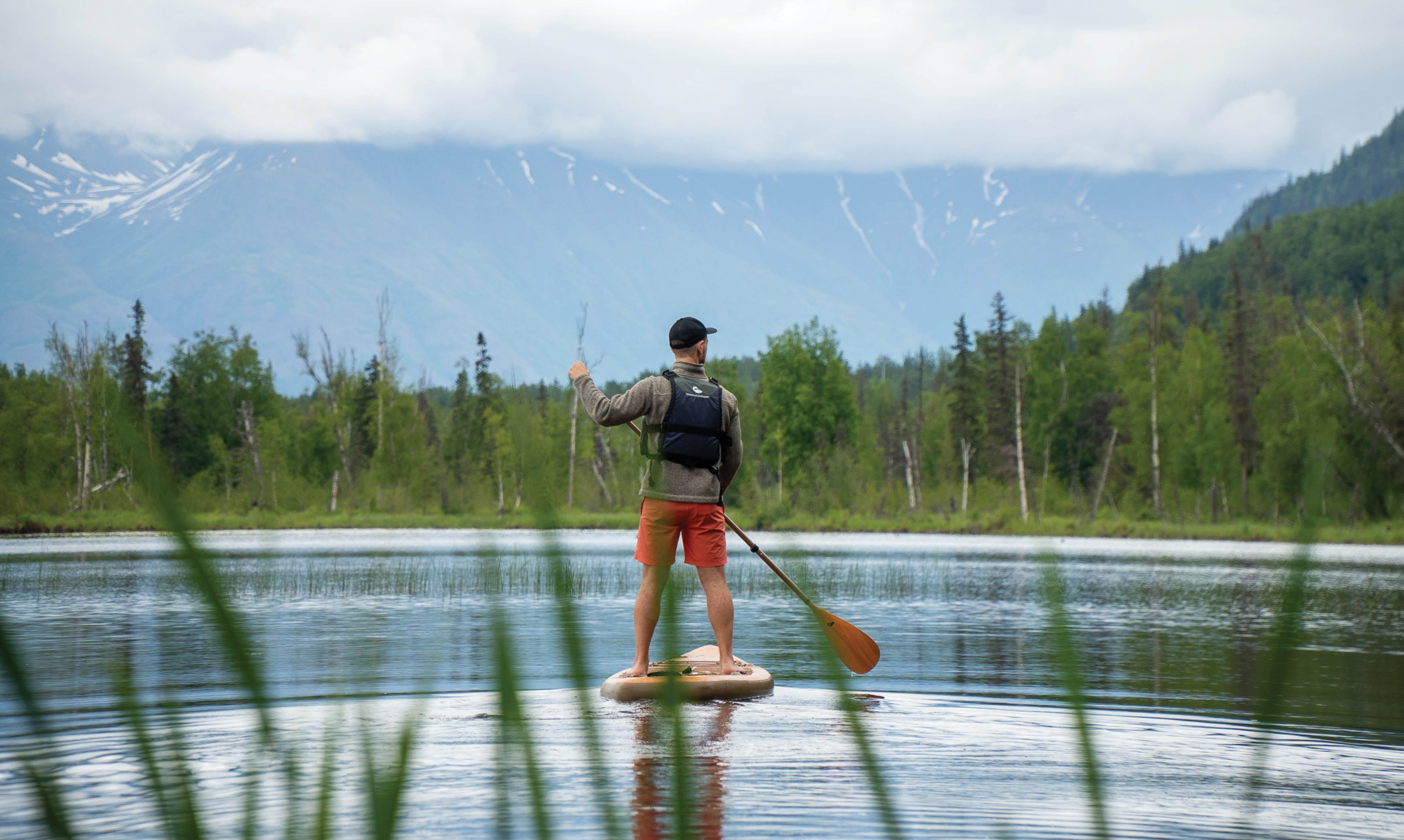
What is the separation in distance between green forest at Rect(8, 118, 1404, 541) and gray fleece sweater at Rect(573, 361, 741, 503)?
85.3 ft

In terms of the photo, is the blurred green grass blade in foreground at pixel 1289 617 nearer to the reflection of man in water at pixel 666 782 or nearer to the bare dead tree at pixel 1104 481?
the reflection of man in water at pixel 666 782

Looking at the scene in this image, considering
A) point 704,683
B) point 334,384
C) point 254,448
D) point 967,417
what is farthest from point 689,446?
point 967,417

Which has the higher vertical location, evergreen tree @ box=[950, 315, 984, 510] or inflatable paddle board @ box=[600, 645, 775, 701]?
evergreen tree @ box=[950, 315, 984, 510]

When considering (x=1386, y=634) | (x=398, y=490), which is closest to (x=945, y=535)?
(x=398, y=490)

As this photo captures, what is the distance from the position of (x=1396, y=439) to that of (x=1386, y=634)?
36588 millimetres

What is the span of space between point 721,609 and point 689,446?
39.3 inches

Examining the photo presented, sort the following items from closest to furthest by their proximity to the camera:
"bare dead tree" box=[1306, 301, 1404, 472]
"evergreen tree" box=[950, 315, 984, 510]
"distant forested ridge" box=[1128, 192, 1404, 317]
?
"bare dead tree" box=[1306, 301, 1404, 472] → "evergreen tree" box=[950, 315, 984, 510] → "distant forested ridge" box=[1128, 192, 1404, 317]

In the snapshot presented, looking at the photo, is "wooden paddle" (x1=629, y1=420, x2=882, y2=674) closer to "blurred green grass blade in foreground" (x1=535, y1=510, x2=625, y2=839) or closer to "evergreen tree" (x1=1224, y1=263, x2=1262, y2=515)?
"blurred green grass blade in foreground" (x1=535, y1=510, x2=625, y2=839)

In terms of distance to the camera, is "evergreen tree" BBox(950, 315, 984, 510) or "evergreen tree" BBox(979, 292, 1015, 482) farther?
"evergreen tree" BBox(950, 315, 984, 510)

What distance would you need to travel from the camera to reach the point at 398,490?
5112 centimetres

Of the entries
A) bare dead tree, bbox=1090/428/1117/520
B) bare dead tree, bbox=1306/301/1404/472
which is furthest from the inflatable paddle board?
bare dead tree, bbox=1090/428/1117/520

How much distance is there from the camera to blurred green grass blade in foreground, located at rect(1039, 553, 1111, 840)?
927 mm

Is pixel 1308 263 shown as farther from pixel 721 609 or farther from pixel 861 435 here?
pixel 721 609

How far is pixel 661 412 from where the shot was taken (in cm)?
679
